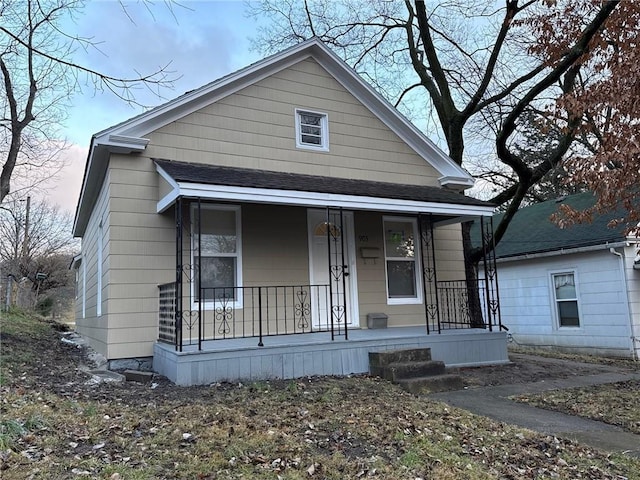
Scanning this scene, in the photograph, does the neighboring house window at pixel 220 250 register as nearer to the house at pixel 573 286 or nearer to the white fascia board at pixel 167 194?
the white fascia board at pixel 167 194

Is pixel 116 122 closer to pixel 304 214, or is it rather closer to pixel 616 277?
pixel 304 214

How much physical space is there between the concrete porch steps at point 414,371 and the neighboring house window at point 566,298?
640 cm

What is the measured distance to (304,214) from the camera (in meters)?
9.02

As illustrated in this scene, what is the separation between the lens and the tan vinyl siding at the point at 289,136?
27.4ft

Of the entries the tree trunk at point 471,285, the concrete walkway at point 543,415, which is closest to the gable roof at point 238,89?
the tree trunk at point 471,285

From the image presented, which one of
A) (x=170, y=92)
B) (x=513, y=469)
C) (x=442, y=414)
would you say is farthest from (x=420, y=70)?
(x=513, y=469)

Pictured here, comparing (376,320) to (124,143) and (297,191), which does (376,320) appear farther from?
(124,143)

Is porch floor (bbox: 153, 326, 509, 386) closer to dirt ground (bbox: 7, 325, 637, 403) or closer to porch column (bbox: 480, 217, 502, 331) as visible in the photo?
dirt ground (bbox: 7, 325, 637, 403)

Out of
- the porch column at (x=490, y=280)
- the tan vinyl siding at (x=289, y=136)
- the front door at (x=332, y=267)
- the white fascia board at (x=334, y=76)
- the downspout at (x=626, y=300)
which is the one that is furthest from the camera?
the downspout at (x=626, y=300)

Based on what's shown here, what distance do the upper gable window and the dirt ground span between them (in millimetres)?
4685

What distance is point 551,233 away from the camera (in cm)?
1334

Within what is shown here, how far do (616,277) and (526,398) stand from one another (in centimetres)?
641

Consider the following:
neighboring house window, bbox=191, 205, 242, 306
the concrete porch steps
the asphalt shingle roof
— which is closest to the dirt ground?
the concrete porch steps

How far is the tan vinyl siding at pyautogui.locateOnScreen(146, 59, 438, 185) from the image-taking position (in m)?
8.36
